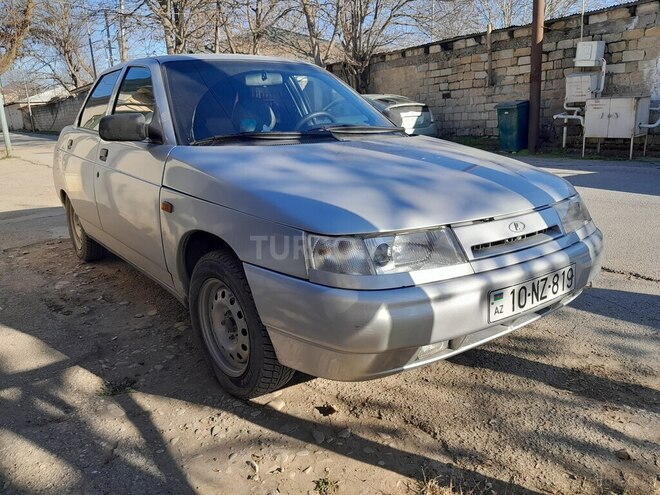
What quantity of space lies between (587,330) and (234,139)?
235 centimetres

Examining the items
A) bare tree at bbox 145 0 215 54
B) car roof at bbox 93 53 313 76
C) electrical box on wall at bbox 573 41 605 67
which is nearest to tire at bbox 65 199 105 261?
car roof at bbox 93 53 313 76

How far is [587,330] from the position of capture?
3.21 meters

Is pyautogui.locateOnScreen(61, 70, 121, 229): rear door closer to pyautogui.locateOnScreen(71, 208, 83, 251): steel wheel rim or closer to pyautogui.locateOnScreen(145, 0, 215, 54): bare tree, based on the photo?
pyautogui.locateOnScreen(71, 208, 83, 251): steel wheel rim

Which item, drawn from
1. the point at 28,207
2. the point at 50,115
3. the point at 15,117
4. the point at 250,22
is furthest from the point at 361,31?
the point at 15,117

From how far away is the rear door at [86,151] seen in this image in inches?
157

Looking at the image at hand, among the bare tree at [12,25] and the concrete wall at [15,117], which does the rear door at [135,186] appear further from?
the concrete wall at [15,117]

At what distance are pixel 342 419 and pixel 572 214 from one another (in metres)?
1.54

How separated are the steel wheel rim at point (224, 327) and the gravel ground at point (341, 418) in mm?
193

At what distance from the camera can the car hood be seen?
2.11 m

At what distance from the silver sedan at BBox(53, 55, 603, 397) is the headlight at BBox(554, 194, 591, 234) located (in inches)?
0.5

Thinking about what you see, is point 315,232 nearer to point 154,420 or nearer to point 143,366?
point 154,420

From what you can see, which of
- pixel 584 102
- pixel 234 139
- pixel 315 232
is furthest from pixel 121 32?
pixel 315 232

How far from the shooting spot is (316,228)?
2031 millimetres

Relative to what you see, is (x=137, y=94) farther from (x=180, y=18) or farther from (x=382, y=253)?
(x=180, y=18)
